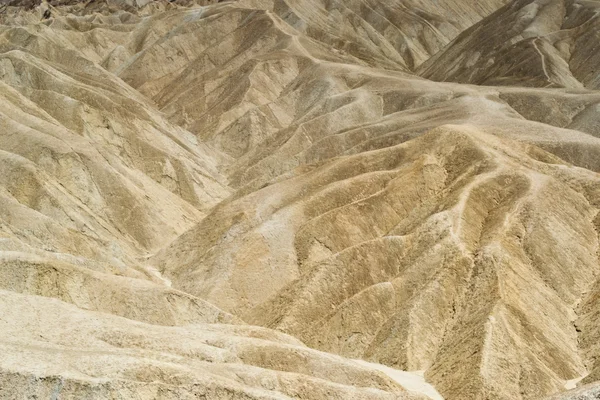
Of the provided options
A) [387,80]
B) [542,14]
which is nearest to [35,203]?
[387,80]

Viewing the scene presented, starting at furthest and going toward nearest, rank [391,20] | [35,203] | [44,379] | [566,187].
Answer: [391,20], [35,203], [566,187], [44,379]

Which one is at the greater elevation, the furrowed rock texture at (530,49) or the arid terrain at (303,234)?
the furrowed rock texture at (530,49)

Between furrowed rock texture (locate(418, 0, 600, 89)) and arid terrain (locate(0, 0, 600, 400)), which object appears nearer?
arid terrain (locate(0, 0, 600, 400))

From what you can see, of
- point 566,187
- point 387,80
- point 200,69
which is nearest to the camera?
point 566,187

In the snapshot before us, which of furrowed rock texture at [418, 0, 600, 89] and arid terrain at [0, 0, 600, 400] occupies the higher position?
furrowed rock texture at [418, 0, 600, 89]

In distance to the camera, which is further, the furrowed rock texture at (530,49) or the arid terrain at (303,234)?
the furrowed rock texture at (530,49)

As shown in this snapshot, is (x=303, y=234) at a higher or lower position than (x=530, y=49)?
lower

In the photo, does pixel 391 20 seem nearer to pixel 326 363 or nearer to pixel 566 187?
pixel 566 187

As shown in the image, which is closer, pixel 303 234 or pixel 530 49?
pixel 303 234
